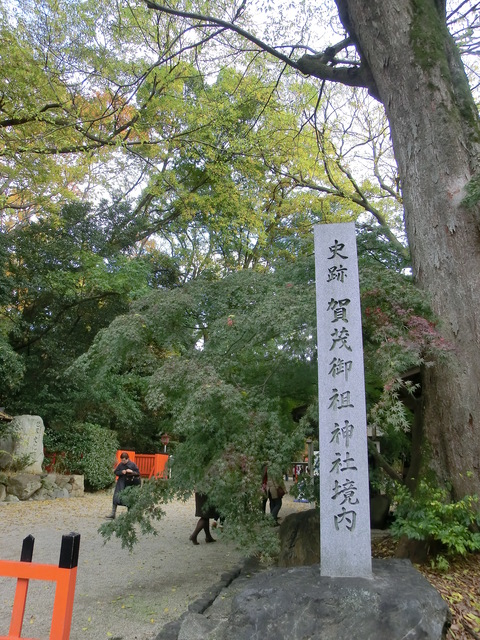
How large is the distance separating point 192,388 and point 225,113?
921 cm

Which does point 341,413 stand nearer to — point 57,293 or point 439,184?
point 439,184

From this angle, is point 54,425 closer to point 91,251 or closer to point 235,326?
point 91,251

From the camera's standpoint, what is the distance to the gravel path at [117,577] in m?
4.57

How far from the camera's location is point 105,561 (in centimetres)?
712

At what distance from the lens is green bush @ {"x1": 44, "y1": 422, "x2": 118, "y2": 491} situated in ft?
51.7

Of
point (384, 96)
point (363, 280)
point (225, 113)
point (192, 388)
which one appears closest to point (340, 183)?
point (225, 113)

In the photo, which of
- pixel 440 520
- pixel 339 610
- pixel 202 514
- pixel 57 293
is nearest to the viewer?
pixel 339 610

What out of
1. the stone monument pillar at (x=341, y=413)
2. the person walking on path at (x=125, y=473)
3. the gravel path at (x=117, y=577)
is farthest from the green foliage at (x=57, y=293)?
the stone monument pillar at (x=341, y=413)

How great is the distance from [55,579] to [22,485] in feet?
37.4

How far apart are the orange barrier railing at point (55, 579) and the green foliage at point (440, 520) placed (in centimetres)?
287

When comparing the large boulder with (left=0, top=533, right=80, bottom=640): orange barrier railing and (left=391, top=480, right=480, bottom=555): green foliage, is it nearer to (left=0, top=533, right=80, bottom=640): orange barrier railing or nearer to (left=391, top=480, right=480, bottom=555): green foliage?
(left=0, top=533, right=80, bottom=640): orange barrier railing

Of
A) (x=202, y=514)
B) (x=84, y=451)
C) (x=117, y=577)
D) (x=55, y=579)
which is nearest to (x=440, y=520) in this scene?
(x=55, y=579)

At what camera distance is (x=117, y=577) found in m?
6.23

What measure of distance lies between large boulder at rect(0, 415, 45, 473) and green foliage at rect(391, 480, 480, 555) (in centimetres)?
1212
